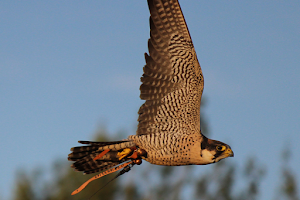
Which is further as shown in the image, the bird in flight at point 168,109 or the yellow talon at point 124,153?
the yellow talon at point 124,153

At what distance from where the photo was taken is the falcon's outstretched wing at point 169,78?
256 inches

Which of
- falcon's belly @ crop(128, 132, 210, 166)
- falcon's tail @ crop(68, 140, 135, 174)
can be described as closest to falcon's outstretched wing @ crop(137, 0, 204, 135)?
falcon's belly @ crop(128, 132, 210, 166)

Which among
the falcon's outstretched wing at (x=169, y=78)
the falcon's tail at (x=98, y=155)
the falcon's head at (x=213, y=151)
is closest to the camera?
the falcon's head at (x=213, y=151)

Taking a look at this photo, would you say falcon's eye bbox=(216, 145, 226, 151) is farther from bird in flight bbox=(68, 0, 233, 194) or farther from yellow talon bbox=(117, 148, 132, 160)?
yellow talon bbox=(117, 148, 132, 160)

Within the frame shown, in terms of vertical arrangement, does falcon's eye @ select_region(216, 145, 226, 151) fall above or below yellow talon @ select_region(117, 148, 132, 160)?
above

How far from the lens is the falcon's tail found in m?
6.64

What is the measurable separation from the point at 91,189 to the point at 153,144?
19.9 metres

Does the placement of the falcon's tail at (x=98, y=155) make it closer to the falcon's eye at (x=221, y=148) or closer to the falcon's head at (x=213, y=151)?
the falcon's head at (x=213, y=151)

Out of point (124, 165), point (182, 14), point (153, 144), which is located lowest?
point (124, 165)

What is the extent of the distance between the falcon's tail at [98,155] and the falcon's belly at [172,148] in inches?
12.4

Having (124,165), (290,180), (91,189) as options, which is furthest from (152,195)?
(124,165)

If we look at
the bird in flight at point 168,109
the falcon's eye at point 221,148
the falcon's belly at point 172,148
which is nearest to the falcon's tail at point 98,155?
the bird in flight at point 168,109

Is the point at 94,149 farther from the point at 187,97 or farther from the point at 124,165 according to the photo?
the point at 187,97

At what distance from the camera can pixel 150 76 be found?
660 cm
